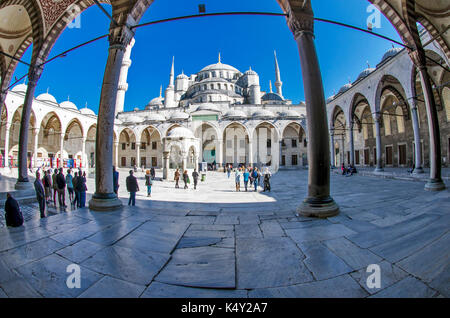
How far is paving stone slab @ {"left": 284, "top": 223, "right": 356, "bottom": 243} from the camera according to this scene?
2353 mm

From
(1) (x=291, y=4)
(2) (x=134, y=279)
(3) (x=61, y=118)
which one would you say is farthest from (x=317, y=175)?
(3) (x=61, y=118)

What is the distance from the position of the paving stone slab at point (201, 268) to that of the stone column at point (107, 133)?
102 inches

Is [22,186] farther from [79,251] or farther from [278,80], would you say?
[278,80]

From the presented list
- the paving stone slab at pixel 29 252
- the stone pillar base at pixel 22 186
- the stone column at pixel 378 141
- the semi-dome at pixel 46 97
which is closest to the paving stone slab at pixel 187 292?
the paving stone slab at pixel 29 252

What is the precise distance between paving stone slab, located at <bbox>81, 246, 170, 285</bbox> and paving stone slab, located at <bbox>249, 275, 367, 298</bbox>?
92 centimetres

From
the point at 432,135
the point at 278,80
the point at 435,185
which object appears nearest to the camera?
the point at 435,185

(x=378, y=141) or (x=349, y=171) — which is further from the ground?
(x=378, y=141)

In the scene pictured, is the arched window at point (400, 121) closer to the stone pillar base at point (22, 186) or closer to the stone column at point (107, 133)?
the stone column at point (107, 133)

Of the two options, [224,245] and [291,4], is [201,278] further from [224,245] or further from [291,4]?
[291,4]

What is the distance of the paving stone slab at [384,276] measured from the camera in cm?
141

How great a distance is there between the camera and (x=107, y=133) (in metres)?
3.94

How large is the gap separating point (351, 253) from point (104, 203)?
13.7 ft

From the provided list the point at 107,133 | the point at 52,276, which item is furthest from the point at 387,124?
the point at 52,276
